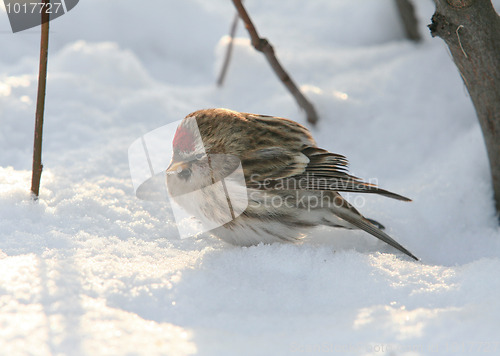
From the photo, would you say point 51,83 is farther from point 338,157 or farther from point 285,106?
point 338,157

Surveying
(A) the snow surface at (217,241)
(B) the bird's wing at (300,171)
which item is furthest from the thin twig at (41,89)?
(B) the bird's wing at (300,171)

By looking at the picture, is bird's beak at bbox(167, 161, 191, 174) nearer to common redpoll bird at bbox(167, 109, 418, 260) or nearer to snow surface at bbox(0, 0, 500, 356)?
common redpoll bird at bbox(167, 109, 418, 260)

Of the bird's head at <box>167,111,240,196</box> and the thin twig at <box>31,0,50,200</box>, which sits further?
the bird's head at <box>167,111,240,196</box>

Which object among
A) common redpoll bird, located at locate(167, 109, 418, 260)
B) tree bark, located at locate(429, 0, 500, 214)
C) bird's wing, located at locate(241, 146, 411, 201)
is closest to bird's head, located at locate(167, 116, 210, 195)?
common redpoll bird, located at locate(167, 109, 418, 260)

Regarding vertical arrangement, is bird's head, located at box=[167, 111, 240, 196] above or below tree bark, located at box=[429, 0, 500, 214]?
below

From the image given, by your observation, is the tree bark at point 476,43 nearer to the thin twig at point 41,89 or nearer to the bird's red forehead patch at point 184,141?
the bird's red forehead patch at point 184,141

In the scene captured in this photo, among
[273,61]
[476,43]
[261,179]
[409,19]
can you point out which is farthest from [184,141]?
[409,19]

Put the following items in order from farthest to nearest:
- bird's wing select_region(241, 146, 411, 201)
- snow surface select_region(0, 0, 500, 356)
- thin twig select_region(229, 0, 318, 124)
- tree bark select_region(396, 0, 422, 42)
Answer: tree bark select_region(396, 0, 422, 42), thin twig select_region(229, 0, 318, 124), bird's wing select_region(241, 146, 411, 201), snow surface select_region(0, 0, 500, 356)

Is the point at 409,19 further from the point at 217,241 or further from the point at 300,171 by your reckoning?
the point at 217,241
